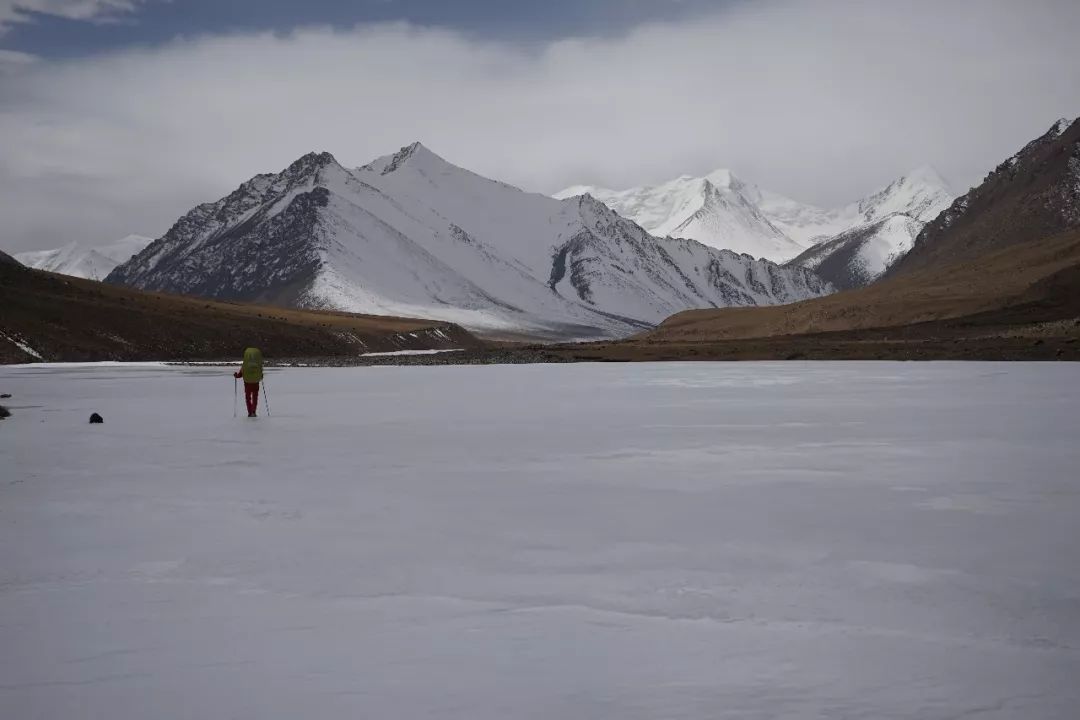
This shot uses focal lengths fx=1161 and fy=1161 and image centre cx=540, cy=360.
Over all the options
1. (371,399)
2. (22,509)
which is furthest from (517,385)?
(22,509)

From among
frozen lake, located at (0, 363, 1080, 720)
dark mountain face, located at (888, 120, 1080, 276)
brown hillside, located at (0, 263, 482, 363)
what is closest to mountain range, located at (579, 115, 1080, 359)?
dark mountain face, located at (888, 120, 1080, 276)

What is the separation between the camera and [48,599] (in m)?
9.60

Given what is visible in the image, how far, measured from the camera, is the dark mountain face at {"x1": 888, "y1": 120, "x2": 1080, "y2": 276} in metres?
172

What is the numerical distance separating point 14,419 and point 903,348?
57236mm

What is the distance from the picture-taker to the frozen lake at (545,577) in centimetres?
723

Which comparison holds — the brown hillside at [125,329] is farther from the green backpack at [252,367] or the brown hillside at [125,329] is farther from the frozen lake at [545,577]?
the frozen lake at [545,577]

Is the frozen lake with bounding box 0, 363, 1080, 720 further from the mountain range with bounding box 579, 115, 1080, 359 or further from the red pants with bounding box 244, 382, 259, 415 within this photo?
the mountain range with bounding box 579, 115, 1080, 359

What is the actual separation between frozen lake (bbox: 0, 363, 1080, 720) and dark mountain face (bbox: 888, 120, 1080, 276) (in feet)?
534

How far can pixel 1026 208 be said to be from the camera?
17925 centimetres

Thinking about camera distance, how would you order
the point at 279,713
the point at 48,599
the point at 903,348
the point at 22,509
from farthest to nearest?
the point at 903,348 < the point at 22,509 < the point at 48,599 < the point at 279,713

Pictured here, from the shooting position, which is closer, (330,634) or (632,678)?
(632,678)

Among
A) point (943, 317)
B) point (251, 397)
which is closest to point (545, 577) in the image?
point (251, 397)

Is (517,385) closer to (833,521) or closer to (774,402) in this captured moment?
(774,402)

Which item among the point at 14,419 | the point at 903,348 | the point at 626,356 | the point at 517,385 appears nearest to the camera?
the point at 14,419
